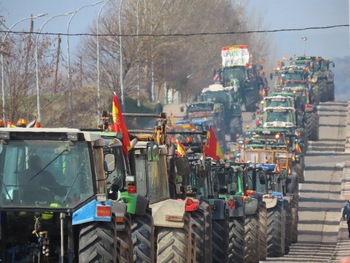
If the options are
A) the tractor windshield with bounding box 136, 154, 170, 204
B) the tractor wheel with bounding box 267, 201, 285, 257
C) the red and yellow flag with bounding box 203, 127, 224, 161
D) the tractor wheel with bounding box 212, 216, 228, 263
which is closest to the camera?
the tractor windshield with bounding box 136, 154, 170, 204

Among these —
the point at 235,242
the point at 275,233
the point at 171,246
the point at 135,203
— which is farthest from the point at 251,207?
the point at 135,203

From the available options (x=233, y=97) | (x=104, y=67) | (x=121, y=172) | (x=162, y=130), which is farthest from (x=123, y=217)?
(x=104, y=67)

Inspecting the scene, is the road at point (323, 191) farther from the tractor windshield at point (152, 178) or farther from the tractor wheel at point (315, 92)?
the tractor windshield at point (152, 178)

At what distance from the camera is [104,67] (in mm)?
57531

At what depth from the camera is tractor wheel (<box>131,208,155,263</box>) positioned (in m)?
11.2

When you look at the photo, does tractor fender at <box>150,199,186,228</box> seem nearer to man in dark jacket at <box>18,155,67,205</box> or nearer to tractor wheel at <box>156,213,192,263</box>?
tractor wheel at <box>156,213,192,263</box>

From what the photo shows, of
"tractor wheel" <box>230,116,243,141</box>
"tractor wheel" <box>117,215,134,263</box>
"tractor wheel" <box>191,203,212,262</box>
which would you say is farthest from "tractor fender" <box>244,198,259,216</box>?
"tractor wheel" <box>230,116,243,141</box>

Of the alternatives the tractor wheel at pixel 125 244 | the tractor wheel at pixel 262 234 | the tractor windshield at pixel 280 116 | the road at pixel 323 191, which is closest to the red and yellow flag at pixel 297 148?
the road at pixel 323 191

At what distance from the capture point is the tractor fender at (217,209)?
56.5 ft

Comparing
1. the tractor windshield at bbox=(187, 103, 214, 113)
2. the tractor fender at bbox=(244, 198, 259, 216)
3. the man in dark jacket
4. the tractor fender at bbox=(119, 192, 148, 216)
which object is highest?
the man in dark jacket

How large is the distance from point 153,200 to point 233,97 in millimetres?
40395

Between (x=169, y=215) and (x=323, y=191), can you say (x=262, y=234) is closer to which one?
(x=169, y=215)

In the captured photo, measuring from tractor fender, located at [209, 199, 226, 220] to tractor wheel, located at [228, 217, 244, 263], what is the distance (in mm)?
1585

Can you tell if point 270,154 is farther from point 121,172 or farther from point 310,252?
point 121,172
